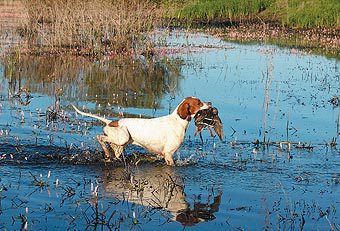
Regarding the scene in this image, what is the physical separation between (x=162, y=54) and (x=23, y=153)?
42.0ft

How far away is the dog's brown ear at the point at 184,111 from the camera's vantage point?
872 centimetres

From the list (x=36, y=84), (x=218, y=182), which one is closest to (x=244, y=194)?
(x=218, y=182)

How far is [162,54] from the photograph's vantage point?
2195cm

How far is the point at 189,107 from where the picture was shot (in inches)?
343

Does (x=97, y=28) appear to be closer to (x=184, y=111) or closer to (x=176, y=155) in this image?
(x=176, y=155)

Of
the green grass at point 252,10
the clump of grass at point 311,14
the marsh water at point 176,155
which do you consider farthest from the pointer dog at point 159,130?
the green grass at point 252,10

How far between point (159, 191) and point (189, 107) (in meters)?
1.37

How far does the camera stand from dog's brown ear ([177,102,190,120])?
872 centimetres

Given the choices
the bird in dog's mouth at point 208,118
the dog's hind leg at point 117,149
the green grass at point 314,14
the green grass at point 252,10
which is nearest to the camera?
the bird in dog's mouth at point 208,118

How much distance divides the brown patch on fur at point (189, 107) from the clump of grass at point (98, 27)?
41.2 ft

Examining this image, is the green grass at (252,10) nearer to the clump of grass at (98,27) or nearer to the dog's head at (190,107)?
the clump of grass at (98,27)

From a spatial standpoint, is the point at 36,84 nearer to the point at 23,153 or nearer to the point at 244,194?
the point at 23,153

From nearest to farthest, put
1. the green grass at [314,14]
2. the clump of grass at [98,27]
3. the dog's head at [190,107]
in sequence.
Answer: the dog's head at [190,107] < the clump of grass at [98,27] < the green grass at [314,14]

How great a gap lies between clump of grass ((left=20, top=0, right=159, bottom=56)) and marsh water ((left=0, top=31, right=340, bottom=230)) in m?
2.75
